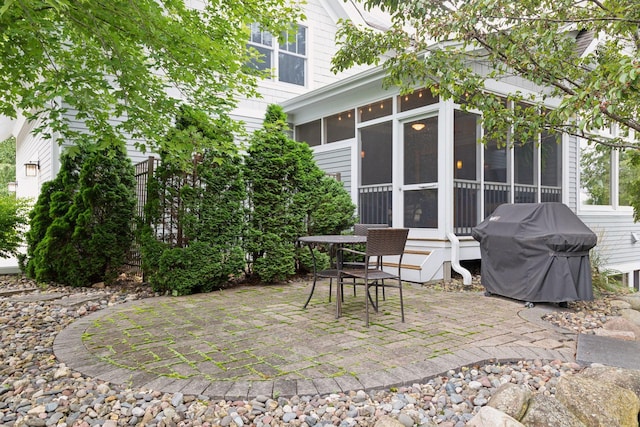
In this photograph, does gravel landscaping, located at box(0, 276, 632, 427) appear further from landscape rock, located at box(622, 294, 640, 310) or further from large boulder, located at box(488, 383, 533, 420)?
landscape rock, located at box(622, 294, 640, 310)

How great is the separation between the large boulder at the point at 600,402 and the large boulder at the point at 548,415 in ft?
0.22

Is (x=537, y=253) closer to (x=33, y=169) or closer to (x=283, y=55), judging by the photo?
(x=283, y=55)

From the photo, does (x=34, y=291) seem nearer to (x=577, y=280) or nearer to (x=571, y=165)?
(x=577, y=280)

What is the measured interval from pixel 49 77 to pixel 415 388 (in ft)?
13.2

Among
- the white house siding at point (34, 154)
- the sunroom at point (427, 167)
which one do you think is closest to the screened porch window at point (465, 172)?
the sunroom at point (427, 167)

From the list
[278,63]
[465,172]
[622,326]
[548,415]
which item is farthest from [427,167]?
[278,63]

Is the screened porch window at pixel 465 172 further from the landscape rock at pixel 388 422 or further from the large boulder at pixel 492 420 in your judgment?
the landscape rock at pixel 388 422

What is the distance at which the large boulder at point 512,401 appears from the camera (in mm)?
1987

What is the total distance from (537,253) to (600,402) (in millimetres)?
2570

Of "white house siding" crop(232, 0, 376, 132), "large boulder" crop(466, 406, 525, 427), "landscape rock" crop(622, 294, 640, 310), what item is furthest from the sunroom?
"large boulder" crop(466, 406, 525, 427)

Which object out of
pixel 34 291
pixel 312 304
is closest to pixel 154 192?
pixel 34 291

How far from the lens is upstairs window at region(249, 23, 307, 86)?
9.12 m

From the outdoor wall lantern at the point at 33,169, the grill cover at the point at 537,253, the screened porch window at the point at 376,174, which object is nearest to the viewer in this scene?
the grill cover at the point at 537,253

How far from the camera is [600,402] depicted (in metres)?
2.02
